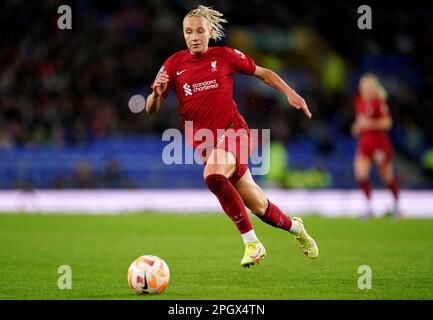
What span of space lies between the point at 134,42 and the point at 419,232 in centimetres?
1276

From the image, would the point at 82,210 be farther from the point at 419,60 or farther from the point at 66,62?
the point at 419,60

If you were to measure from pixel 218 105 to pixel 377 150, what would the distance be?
822 cm

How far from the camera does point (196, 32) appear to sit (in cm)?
725

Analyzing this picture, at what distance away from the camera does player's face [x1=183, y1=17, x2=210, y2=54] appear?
23.7 ft

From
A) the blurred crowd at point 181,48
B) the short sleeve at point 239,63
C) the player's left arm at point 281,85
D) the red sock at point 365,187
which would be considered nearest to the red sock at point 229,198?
the player's left arm at point 281,85

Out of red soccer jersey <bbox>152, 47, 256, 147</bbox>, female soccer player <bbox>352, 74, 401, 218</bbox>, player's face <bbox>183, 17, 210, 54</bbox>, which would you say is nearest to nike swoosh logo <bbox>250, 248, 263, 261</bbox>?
red soccer jersey <bbox>152, 47, 256, 147</bbox>

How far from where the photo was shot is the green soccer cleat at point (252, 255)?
22.8 feet

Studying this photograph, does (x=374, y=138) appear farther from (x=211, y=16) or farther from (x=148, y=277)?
(x=148, y=277)

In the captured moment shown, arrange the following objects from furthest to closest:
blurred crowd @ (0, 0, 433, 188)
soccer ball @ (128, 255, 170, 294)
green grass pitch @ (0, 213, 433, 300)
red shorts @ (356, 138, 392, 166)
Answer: blurred crowd @ (0, 0, 433, 188)
red shorts @ (356, 138, 392, 166)
green grass pitch @ (0, 213, 433, 300)
soccer ball @ (128, 255, 170, 294)

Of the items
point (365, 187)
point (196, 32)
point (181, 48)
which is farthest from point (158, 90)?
point (181, 48)

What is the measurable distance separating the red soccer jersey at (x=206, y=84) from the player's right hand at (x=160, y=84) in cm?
16

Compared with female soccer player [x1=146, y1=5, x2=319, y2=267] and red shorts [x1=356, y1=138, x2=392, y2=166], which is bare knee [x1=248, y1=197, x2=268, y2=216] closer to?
female soccer player [x1=146, y1=5, x2=319, y2=267]

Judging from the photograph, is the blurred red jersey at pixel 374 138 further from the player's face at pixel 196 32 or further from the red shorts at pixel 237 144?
the player's face at pixel 196 32
